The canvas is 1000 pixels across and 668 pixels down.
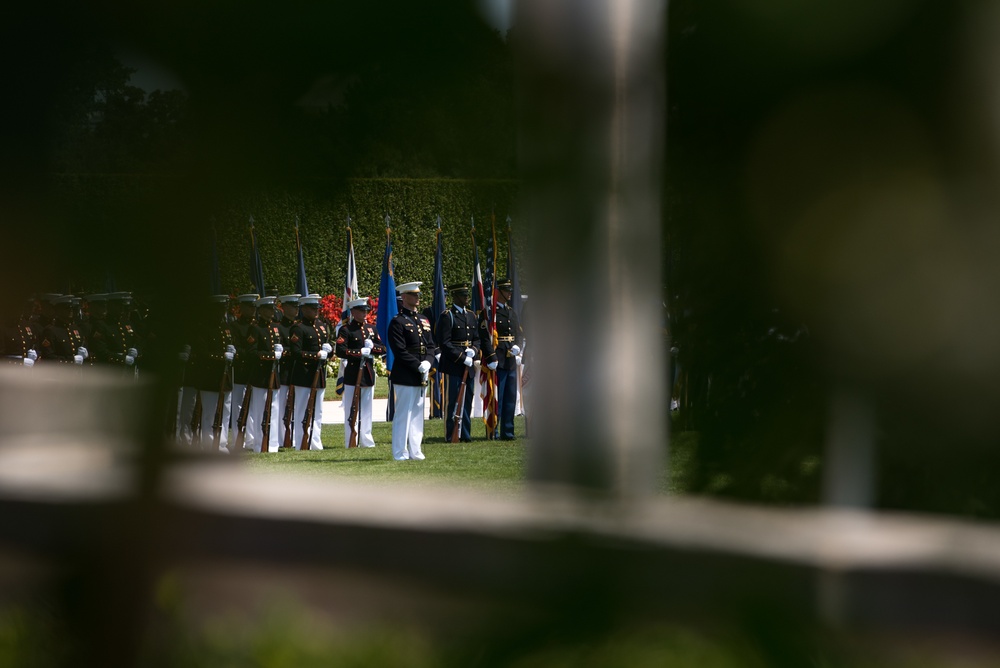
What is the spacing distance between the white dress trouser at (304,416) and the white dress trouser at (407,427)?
963mm

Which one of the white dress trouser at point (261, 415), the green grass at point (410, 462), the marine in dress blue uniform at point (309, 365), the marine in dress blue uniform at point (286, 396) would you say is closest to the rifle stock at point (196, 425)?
the green grass at point (410, 462)

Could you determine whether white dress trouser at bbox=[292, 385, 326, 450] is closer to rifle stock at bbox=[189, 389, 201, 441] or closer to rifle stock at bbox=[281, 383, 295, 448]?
Answer: rifle stock at bbox=[281, 383, 295, 448]

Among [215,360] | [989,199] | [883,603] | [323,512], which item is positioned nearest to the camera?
[215,360]

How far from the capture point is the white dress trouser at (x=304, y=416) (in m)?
9.84

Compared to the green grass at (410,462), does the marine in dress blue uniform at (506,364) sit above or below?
above

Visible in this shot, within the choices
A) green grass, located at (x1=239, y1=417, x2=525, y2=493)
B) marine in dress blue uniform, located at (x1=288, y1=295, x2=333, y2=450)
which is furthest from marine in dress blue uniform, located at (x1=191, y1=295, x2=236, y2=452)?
marine in dress blue uniform, located at (x1=288, y1=295, x2=333, y2=450)

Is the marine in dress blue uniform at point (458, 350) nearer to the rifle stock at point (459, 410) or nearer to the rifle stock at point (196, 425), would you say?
the rifle stock at point (459, 410)

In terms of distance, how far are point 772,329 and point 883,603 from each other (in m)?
0.51

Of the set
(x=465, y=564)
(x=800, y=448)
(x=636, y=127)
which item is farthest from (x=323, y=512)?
(x=636, y=127)

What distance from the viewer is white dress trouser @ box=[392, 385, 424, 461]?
9.06 m

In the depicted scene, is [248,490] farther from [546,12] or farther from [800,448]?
[800,448]

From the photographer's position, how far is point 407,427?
919 cm

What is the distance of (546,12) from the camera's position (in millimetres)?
465

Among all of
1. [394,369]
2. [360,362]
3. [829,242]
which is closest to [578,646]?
[829,242]
